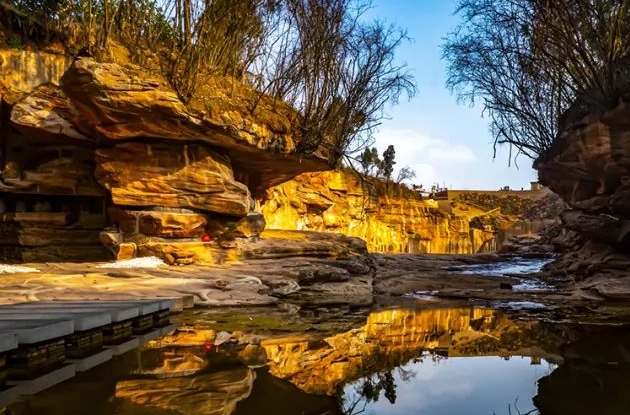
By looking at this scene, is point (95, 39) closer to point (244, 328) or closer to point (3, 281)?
point (3, 281)

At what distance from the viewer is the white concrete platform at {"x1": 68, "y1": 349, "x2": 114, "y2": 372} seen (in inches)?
174

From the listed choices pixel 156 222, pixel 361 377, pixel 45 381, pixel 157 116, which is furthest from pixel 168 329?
pixel 157 116

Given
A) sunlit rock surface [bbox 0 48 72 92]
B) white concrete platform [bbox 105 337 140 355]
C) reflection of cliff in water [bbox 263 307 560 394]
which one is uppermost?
sunlit rock surface [bbox 0 48 72 92]

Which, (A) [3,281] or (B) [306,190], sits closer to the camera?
(A) [3,281]

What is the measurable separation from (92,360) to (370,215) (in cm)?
3155

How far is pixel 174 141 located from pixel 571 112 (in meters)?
12.3

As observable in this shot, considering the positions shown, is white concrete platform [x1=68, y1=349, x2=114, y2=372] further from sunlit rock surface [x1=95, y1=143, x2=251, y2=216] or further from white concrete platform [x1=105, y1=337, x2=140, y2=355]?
sunlit rock surface [x1=95, y1=143, x2=251, y2=216]

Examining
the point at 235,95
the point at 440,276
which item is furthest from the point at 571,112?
the point at 235,95

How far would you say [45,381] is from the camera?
390 cm

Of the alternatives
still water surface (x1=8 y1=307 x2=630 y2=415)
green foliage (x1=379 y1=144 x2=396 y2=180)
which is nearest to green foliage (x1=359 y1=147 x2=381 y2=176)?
green foliage (x1=379 y1=144 x2=396 y2=180)

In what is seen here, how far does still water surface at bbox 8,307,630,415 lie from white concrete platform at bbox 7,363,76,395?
0.36 feet

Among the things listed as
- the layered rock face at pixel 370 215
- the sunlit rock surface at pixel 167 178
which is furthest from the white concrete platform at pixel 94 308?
the layered rock face at pixel 370 215

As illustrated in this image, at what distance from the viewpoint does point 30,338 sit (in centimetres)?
410

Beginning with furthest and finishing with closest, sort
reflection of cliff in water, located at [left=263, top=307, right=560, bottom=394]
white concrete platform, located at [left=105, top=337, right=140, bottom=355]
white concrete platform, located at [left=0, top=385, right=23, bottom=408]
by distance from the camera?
white concrete platform, located at [left=105, top=337, right=140, bottom=355]
reflection of cliff in water, located at [left=263, top=307, right=560, bottom=394]
white concrete platform, located at [left=0, top=385, right=23, bottom=408]
